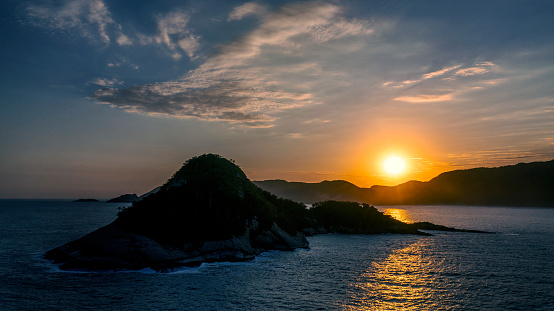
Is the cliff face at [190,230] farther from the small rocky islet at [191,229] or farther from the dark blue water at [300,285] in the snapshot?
the dark blue water at [300,285]

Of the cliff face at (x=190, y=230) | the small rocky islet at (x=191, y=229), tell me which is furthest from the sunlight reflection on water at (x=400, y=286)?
the cliff face at (x=190, y=230)

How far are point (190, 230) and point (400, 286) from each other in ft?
118

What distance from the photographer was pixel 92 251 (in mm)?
50562

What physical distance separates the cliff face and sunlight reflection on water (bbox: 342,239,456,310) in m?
22.8

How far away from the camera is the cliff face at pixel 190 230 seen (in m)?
50.6

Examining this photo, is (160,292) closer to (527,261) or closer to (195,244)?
(195,244)

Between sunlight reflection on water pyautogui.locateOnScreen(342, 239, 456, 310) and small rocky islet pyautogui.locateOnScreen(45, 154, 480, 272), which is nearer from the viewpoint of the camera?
sunlight reflection on water pyautogui.locateOnScreen(342, 239, 456, 310)

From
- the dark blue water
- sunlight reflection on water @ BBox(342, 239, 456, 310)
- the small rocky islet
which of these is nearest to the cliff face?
the small rocky islet

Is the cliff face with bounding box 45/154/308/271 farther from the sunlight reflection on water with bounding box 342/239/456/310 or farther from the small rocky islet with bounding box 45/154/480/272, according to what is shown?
the sunlight reflection on water with bounding box 342/239/456/310

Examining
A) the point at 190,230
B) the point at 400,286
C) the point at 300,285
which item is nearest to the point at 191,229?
the point at 190,230

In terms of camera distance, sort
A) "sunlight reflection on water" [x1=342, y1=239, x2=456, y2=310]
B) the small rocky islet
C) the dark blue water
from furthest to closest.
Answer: the small rocky islet → "sunlight reflection on water" [x1=342, y1=239, x2=456, y2=310] → the dark blue water

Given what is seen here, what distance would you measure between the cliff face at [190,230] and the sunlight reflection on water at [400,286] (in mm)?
22781

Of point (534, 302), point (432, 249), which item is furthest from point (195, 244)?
point (432, 249)

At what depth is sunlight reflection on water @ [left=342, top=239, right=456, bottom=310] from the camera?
35.0 m
